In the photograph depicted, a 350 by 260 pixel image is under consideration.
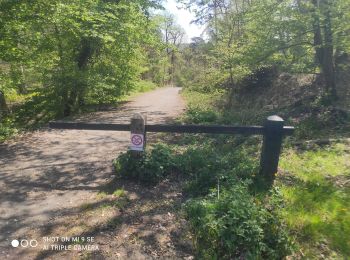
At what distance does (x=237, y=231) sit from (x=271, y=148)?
77.1 inches

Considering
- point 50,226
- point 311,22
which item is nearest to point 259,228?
point 50,226

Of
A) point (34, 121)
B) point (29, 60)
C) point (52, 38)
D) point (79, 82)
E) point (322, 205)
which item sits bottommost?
point (34, 121)

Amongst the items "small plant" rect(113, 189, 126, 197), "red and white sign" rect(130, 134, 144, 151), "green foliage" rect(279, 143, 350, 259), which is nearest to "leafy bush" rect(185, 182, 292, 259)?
"green foliage" rect(279, 143, 350, 259)

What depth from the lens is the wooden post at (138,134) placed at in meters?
5.77

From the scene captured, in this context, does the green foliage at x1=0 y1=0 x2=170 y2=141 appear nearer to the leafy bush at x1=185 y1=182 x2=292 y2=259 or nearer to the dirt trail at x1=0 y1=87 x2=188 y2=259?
the dirt trail at x1=0 y1=87 x2=188 y2=259

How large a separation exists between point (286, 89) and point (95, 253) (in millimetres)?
14457

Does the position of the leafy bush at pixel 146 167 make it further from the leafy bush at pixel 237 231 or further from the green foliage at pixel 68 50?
the green foliage at pixel 68 50

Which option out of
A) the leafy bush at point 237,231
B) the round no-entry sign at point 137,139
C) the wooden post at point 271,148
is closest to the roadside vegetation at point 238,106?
the leafy bush at point 237,231

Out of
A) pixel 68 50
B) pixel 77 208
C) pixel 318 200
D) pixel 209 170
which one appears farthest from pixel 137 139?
pixel 68 50

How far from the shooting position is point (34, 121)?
1672 cm

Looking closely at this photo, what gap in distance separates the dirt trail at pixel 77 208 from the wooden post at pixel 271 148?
1539 millimetres

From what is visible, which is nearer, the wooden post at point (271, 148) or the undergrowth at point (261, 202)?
the undergrowth at point (261, 202)

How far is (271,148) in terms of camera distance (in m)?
5.22

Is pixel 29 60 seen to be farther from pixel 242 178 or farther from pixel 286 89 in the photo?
pixel 286 89
